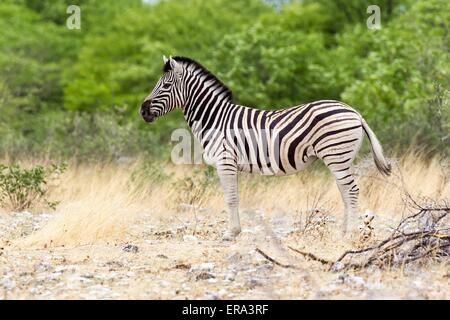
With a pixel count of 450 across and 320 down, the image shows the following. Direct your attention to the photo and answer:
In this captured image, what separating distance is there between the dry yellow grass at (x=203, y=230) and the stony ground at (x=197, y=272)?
14 millimetres

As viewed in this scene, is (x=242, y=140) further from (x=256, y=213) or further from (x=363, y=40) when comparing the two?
(x=363, y=40)

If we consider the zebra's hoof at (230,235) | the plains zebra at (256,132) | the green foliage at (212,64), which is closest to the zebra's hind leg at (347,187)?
the plains zebra at (256,132)

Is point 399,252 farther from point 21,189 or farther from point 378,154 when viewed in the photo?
point 21,189

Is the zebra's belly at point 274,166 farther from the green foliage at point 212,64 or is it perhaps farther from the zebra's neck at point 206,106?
the green foliage at point 212,64

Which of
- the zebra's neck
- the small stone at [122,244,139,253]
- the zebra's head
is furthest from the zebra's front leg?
the small stone at [122,244,139,253]

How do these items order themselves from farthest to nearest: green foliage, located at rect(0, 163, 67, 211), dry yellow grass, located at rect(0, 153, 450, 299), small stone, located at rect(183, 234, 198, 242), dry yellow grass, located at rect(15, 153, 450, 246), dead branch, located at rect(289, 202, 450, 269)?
green foliage, located at rect(0, 163, 67, 211) → dry yellow grass, located at rect(15, 153, 450, 246) → small stone, located at rect(183, 234, 198, 242) → dead branch, located at rect(289, 202, 450, 269) → dry yellow grass, located at rect(0, 153, 450, 299)

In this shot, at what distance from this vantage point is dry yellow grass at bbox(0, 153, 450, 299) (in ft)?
21.8

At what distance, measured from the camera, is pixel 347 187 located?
915 cm

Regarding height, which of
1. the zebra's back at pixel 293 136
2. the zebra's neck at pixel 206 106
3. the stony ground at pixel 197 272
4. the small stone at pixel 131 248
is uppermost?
the zebra's neck at pixel 206 106

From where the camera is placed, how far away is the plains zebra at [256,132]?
356 inches

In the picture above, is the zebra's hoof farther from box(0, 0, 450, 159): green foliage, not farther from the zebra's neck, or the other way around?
box(0, 0, 450, 159): green foliage

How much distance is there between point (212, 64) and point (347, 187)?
16844 mm

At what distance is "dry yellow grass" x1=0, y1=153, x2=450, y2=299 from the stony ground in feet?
0.04

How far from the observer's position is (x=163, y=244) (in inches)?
351
